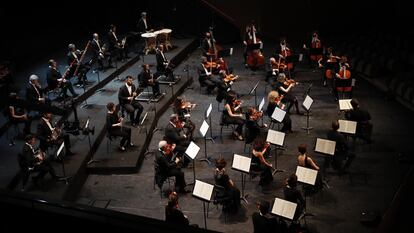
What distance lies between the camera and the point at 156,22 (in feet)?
80.0

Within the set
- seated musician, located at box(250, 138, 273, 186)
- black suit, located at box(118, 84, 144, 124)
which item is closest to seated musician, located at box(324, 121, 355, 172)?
seated musician, located at box(250, 138, 273, 186)

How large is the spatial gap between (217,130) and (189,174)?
100 inches

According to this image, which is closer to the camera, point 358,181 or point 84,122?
point 358,181

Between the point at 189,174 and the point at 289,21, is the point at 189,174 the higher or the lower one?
the lower one

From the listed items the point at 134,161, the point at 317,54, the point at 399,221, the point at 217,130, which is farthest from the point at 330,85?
the point at 399,221

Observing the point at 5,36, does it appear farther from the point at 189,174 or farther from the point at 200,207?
the point at 200,207

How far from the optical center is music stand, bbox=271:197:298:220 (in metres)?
8.29

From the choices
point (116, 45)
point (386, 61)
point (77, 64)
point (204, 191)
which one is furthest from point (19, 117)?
point (386, 61)

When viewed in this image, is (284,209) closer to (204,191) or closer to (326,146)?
(204,191)

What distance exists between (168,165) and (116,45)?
9521 mm

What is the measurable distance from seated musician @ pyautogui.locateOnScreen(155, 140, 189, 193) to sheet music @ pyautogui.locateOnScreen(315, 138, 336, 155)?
2939 mm

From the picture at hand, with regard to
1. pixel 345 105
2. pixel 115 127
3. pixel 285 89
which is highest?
pixel 345 105

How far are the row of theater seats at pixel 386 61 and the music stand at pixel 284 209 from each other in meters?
8.06

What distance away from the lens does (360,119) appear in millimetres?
12180
